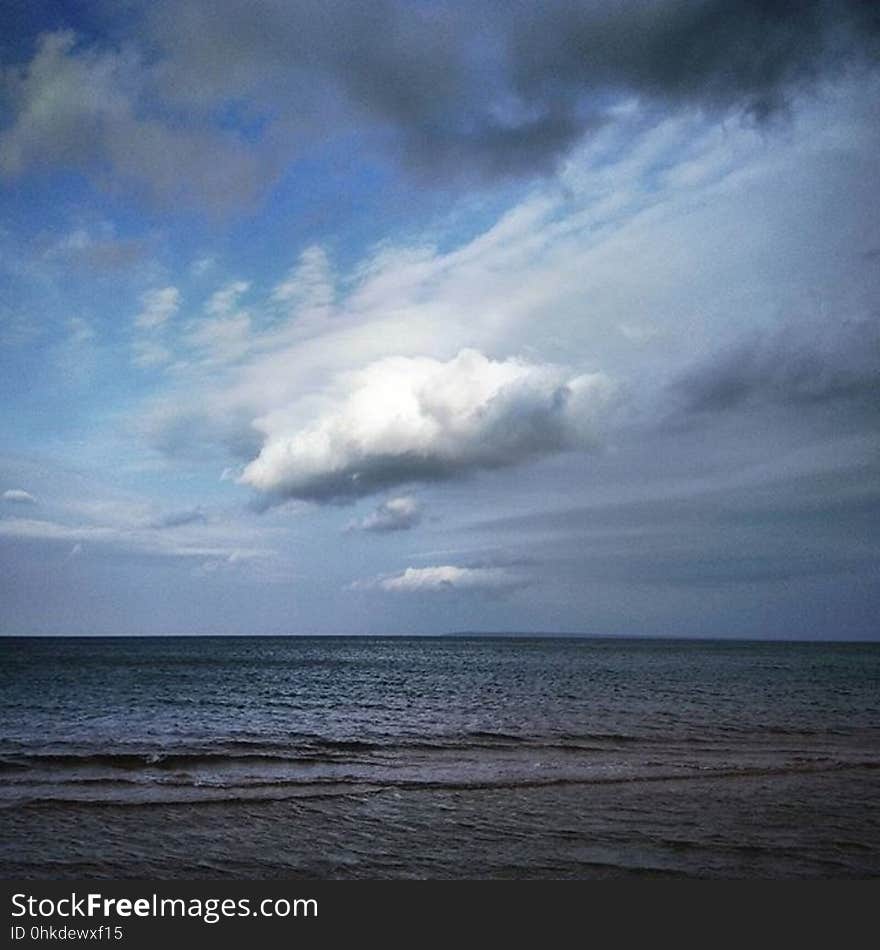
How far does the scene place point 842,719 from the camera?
140ft

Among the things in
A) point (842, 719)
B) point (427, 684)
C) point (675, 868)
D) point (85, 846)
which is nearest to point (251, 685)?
point (427, 684)

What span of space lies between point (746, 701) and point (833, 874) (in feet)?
141

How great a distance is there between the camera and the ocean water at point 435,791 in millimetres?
14875

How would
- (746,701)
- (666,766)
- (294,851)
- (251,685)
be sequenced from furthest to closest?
(251,685) < (746,701) < (666,766) < (294,851)

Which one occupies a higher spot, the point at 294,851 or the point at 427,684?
the point at 294,851

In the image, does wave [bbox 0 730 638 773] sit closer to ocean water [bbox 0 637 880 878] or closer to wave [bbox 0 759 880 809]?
ocean water [bbox 0 637 880 878]

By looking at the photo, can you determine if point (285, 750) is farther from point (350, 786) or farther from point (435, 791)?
point (435, 791)

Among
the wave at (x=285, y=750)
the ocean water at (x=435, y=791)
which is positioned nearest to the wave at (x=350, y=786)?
the ocean water at (x=435, y=791)

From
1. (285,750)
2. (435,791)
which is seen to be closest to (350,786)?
(435,791)

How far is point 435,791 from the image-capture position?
21.2 meters

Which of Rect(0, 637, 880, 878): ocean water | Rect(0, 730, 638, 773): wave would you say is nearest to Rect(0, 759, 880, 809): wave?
Rect(0, 637, 880, 878): ocean water

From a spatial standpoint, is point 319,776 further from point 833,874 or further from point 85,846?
point 833,874

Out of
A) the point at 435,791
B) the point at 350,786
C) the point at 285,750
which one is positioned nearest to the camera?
the point at 435,791

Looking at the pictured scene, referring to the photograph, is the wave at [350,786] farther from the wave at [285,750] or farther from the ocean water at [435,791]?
the wave at [285,750]
